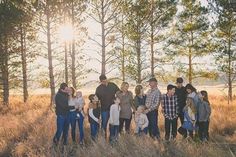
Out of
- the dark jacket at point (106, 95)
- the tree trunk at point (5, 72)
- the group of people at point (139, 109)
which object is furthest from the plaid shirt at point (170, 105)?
the tree trunk at point (5, 72)

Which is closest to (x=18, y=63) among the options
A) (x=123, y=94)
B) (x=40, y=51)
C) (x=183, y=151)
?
(x=40, y=51)

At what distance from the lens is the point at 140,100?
1296cm

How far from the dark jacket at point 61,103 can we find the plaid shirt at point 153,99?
2237 millimetres

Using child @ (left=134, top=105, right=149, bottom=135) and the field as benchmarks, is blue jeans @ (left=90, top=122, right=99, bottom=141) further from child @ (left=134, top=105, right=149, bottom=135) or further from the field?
child @ (left=134, top=105, right=149, bottom=135)

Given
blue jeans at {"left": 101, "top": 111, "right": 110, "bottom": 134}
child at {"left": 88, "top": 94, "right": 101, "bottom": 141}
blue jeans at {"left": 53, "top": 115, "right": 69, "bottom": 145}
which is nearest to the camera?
blue jeans at {"left": 53, "top": 115, "right": 69, "bottom": 145}

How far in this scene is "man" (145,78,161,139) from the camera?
12492 millimetres

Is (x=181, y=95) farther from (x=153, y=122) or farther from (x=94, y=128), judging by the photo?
(x=94, y=128)

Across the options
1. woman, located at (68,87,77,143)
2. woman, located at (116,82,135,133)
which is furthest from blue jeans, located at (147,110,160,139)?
woman, located at (68,87,77,143)

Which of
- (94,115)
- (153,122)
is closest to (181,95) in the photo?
(153,122)

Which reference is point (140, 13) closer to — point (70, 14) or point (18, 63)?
point (70, 14)

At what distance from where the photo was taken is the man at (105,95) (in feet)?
43.7

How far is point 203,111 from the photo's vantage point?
12867 millimetres

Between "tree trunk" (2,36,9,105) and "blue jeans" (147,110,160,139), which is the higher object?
"tree trunk" (2,36,9,105)

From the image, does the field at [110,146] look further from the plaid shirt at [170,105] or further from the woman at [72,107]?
the plaid shirt at [170,105]
